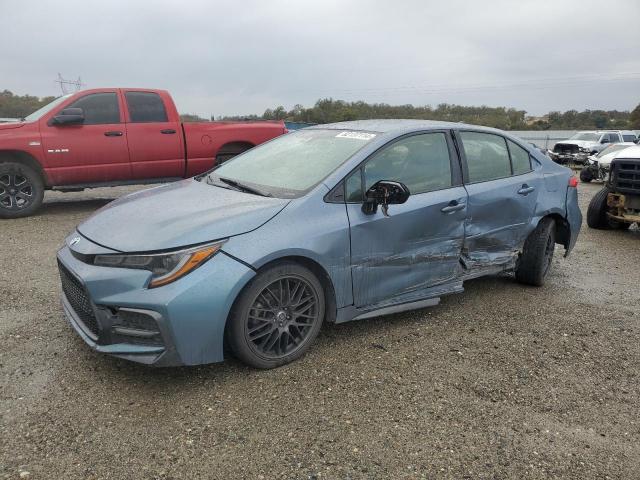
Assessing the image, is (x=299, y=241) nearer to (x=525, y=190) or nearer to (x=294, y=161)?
(x=294, y=161)

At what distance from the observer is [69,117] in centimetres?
764

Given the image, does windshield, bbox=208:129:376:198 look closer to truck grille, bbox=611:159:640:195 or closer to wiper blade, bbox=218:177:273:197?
wiper blade, bbox=218:177:273:197

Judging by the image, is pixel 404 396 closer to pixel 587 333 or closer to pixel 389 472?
pixel 389 472

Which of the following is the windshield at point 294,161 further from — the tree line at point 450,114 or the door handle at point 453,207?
the tree line at point 450,114

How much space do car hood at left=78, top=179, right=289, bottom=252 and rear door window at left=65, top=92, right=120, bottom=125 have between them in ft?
16.6

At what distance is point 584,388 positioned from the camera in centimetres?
312

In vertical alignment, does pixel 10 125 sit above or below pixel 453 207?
above

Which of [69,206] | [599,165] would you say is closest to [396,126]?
[69,206]

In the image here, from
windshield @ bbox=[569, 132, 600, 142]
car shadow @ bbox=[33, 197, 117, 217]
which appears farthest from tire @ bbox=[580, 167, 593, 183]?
car shadow @ bbox=[33, 197, 117, 217]

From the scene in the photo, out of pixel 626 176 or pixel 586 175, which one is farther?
pixel 586 175

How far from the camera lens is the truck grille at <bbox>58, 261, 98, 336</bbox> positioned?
2.89m

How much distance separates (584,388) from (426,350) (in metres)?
0.98

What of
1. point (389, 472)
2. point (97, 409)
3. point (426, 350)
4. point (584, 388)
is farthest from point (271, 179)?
point (584, 388)

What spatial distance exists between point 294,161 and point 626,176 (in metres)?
5.83
